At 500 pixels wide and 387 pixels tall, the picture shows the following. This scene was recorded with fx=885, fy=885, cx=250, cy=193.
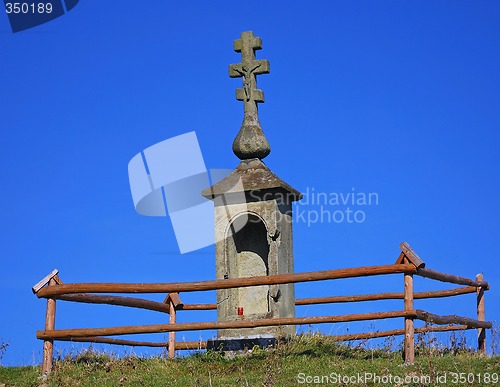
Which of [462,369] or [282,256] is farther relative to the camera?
[282,256]

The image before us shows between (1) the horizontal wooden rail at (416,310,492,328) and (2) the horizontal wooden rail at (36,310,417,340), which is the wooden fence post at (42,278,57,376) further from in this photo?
(1) the horizontal wooden rail at (416,310,492,328)

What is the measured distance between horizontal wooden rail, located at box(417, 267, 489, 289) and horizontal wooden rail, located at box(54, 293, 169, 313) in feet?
14.9

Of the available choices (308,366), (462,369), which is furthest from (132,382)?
(462,369)

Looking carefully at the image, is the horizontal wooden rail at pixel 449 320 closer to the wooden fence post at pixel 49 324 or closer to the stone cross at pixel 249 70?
the stone cross at pixel 249 70

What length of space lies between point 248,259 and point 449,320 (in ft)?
12.8

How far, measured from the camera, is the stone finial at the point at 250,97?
49.9 feet

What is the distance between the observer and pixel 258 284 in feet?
41.9

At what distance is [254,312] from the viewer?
1533 cm

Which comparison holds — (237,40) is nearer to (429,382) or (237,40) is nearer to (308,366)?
(308,366)

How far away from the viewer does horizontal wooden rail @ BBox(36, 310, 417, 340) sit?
1241 cm

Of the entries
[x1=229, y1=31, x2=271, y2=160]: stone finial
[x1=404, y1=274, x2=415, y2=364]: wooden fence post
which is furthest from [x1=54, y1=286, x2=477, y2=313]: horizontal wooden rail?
[x1=229, y1=31, x2=271, y2=160]: stone finial

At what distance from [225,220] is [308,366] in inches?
141

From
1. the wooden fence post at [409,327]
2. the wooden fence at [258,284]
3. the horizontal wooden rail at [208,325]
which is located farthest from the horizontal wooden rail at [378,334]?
the wooden fence post at [409,327]

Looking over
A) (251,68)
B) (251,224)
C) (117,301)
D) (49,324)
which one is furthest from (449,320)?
(49,324)
